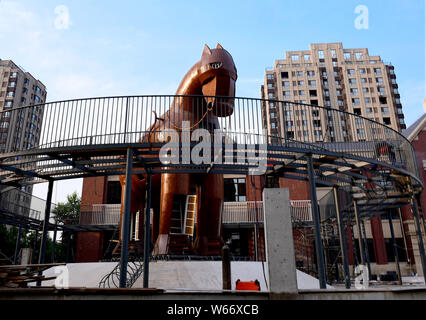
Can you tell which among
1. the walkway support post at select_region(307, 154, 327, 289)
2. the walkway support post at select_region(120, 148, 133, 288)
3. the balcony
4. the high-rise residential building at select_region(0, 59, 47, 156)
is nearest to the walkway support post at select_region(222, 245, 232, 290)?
the walkway support post at select_region(307, 154, 327, 289)

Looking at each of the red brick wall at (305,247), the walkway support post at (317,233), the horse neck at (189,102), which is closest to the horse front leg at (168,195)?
the horse neck at (189,102)

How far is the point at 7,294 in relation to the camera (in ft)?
17.0

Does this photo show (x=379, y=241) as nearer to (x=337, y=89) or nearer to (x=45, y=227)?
(x=45, y=227)

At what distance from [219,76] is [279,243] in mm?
7284

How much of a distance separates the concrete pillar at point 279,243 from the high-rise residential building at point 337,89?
227 feet

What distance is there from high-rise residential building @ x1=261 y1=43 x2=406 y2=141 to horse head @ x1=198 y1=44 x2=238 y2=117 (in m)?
62.9

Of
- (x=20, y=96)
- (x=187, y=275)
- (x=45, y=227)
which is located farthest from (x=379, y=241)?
(x=20, y=96)

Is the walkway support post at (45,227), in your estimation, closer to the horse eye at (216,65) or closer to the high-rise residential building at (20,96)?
the horse eye at (216,65)

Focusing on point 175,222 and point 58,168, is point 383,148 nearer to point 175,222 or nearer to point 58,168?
point 175,222

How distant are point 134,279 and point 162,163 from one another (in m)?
3.39

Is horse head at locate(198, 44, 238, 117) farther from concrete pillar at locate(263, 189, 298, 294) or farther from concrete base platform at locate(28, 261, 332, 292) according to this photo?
concrete pillar at locate(263, 189, 298, 294)

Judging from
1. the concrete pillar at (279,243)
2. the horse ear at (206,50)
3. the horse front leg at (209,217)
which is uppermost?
the horse ear at (206,50)

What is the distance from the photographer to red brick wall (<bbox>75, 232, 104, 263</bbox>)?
2533 cm

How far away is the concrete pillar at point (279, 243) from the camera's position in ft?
16.0
